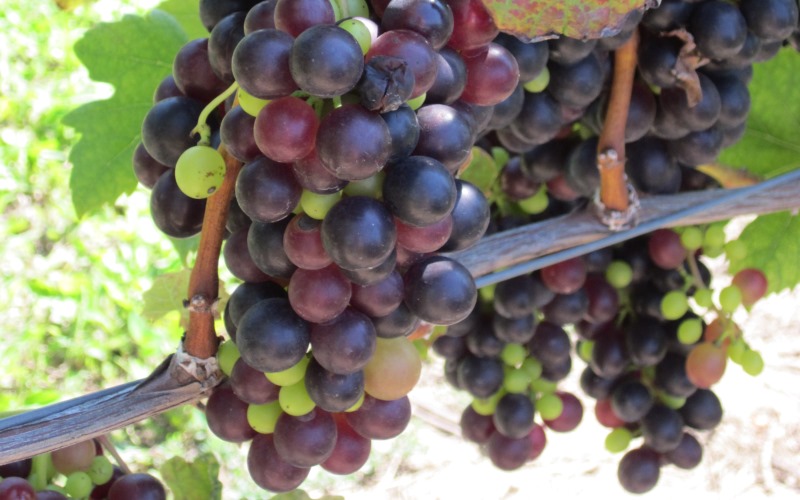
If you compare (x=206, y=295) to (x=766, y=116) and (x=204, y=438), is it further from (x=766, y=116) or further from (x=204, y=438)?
(x=204, y=438)

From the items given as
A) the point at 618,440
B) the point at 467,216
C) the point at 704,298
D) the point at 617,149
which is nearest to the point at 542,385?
the point at 618,440

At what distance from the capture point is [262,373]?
0.60 meters

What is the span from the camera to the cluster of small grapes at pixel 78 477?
0.70m

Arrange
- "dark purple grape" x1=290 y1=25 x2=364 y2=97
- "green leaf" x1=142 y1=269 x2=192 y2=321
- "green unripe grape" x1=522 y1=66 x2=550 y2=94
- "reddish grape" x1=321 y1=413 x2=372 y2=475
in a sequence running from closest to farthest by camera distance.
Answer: "dark purple grape" x1=290 y1=25 x2=364 y2=97
"reddish grape" x1=321 y1=413 x2=372 y2=475
"green unripe grape" x1=522 y1=66 x2=550 y2=94
"green leaf" x1=142 y1=269 x2=192 y2=321

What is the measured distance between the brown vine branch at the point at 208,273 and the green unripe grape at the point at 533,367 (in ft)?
1.74

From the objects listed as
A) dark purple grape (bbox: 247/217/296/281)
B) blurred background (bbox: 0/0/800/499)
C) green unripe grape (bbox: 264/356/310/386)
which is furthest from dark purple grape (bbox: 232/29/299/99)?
blurred background (bbox: 0/0/800/499)

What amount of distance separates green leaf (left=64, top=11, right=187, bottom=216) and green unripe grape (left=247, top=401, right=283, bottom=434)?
0.41 metres

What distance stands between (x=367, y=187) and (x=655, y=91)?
1.44 feet

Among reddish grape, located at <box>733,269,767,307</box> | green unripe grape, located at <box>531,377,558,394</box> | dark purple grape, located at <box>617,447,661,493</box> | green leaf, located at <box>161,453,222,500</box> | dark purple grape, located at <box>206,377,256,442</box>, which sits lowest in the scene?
dark purple grape, located at <box>617,447,661,493</box>

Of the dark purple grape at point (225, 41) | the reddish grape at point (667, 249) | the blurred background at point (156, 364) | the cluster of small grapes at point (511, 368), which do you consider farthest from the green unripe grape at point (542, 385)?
the blurred background at point (156, 364)

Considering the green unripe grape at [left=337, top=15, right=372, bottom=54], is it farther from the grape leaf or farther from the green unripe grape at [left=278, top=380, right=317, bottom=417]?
the grape leaf

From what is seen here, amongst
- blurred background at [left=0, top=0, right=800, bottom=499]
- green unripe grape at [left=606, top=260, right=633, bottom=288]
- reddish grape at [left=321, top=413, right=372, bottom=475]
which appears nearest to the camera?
reddish grape at [left=321, top=413, right=372, bottom=475]

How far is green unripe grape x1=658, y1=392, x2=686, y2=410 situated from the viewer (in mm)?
1076

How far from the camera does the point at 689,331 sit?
1011 millimetres
